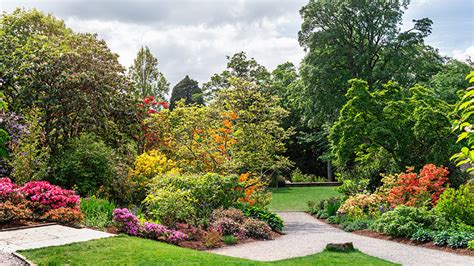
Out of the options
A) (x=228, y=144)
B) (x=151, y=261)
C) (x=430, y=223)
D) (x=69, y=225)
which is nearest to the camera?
(x=151, y=261)

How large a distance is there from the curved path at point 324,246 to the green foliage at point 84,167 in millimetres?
4996

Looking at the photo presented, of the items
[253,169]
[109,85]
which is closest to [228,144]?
[253,169]

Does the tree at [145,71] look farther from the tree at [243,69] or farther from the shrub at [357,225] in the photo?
the shrub at [357,225]

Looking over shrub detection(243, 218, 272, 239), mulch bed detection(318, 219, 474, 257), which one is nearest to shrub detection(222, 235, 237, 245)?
shrub detection(243, 218, 272, 239)

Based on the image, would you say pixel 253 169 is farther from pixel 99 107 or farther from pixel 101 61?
pixel 101 61

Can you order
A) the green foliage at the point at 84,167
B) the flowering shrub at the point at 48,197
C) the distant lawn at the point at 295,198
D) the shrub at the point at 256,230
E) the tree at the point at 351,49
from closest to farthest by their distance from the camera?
the flowering shrub at the point at 48,197 → the shrub at the point at 256,230 → the green foliage at the point at 84,167 → the distant lawn at the point at 295,198 → the tree at the point at 351,49

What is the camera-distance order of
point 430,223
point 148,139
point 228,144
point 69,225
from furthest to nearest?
point 148,139 < point 228,144 < point 430,223 < point 69,225

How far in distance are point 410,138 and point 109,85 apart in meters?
10.5

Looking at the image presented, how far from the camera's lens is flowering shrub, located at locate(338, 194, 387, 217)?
12177mm

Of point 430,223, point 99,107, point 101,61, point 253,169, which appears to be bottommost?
point 430,223

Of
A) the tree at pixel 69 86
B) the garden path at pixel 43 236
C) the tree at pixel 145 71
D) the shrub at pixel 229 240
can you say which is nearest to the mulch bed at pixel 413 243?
the shrub at pixel 229 240

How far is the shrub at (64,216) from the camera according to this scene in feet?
28.1

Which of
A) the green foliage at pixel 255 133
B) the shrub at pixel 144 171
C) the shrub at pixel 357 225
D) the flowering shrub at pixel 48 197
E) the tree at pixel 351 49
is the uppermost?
the tree at pixel 351 49

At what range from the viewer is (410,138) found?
14562mm
